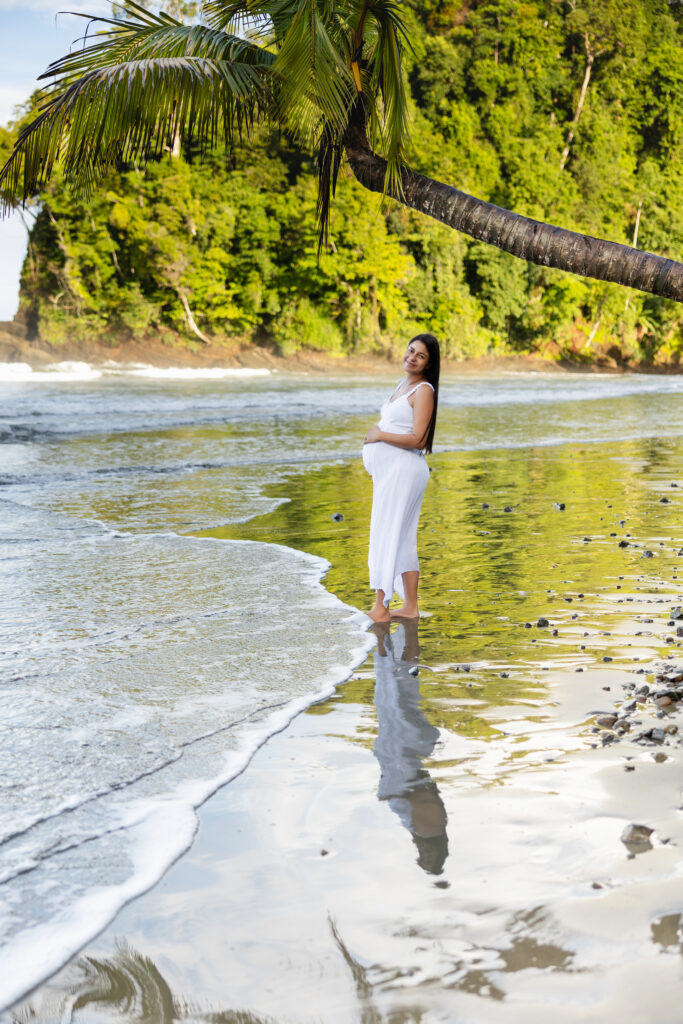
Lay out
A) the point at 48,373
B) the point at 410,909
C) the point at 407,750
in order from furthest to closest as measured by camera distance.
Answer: the point at 48,373 < the point at 407,750 < the point at 410,909

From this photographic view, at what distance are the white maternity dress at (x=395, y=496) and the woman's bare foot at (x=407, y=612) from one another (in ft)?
0.29

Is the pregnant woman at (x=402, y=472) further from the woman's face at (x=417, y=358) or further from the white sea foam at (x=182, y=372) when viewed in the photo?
the white sea foam at (x=182, y=372)

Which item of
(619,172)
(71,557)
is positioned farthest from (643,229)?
(71,557)

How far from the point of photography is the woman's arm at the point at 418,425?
18.5ft

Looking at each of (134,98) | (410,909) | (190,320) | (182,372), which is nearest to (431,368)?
(410,909)

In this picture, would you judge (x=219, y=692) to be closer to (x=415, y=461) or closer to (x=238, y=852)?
(x=238, y=852)

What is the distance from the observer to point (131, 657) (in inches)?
193

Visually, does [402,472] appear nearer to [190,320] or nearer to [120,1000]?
[120,1000]

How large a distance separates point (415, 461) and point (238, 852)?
129 inches

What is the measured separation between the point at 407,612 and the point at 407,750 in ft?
6.91

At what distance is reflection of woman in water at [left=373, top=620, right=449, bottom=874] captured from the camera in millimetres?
2961

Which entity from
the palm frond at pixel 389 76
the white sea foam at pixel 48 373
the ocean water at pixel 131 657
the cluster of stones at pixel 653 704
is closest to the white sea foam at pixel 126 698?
the ocean water at pixel 131 657

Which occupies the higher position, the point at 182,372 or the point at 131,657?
the point at 182,372

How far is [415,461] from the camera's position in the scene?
5.78 meters
